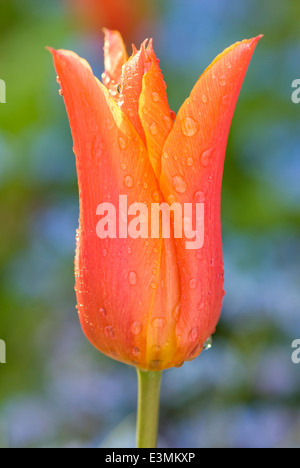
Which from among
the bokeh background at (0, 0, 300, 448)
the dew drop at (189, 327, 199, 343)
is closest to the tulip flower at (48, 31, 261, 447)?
the dew drop at (189, 327, 199, 343)

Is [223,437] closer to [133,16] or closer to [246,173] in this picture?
[246,173]

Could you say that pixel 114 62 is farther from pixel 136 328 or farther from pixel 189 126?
pixel 136 328

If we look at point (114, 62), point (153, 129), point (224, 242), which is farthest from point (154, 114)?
point (224, 242)

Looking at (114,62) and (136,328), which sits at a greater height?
(114,62)

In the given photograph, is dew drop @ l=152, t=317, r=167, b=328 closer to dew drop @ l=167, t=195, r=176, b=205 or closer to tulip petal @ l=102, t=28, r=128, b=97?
dew drop @ l=167, t=195, r=176, b=205
